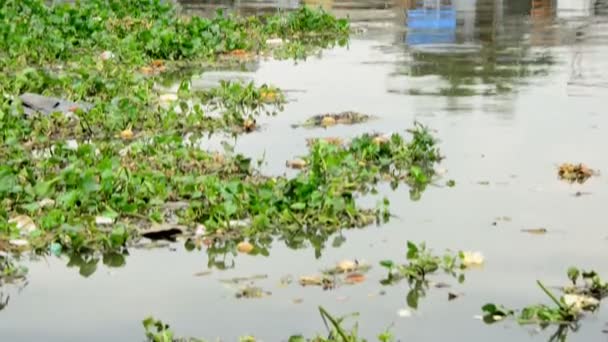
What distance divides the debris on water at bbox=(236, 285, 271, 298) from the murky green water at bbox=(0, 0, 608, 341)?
4 centimetres

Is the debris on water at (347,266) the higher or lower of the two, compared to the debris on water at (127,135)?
lower

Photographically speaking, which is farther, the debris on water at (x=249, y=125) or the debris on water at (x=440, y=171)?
the debris on water at (x=249, y=125)

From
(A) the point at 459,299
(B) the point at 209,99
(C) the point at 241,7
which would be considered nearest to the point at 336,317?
(A) the point at 459,299

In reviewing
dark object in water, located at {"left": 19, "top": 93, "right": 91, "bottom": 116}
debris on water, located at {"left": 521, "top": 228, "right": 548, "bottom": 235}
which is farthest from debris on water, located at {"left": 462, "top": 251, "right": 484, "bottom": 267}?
dark object in water, located at {"left": 19, "top": 93, "right": 91, "bottom": 116}

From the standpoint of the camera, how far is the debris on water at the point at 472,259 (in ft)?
19.2

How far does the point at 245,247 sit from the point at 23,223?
1135 millimetres

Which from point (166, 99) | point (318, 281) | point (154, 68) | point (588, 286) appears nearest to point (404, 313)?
point (318, 281)

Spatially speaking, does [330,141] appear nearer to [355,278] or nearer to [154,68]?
[355,278]

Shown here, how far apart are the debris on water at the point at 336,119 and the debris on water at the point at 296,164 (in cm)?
138

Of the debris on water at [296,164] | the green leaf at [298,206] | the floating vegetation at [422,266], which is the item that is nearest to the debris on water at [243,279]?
the floating vegetation at [422,266]

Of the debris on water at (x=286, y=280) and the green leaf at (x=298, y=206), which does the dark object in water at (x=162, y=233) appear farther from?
the debris on water at (x=286, y=280)

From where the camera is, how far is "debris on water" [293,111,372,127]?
944cm

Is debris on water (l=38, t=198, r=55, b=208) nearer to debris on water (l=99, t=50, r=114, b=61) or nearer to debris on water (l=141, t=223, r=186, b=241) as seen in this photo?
debris on water (l=141, t=223, r=186, b=241)

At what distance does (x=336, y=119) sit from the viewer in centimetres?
959
